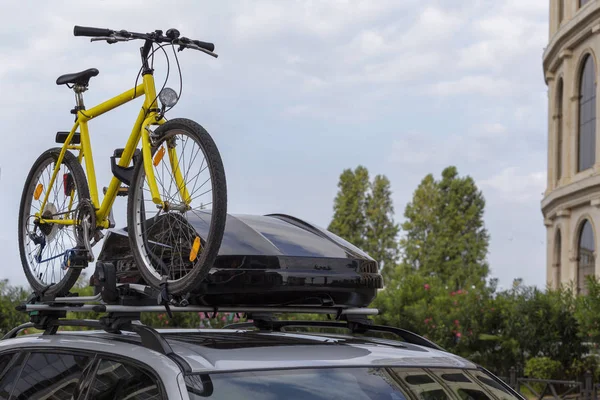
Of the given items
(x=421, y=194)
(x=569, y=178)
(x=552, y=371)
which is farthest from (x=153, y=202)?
(x=421, y=194)

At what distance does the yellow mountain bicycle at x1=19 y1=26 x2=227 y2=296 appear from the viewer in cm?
443

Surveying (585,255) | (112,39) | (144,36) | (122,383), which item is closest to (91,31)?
(112,39)

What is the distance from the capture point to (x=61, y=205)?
6.02 m

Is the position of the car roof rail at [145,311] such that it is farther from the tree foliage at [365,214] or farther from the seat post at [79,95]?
the tree foliage at [365,214]

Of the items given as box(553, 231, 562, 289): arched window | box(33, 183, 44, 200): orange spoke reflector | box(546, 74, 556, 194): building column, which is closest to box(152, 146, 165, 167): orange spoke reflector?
box(33, 183, 44, 200): orange spoke reflector

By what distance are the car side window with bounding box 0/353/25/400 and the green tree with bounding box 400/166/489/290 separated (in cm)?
4726

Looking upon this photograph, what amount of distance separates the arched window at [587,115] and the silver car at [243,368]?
31244 millimetres

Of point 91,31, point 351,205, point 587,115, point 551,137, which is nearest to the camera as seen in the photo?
point 91,31

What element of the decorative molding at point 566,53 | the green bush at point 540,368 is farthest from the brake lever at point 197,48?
the decorative molding at point 566,53

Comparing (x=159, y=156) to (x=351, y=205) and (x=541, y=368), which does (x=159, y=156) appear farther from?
(x=351, y=205)

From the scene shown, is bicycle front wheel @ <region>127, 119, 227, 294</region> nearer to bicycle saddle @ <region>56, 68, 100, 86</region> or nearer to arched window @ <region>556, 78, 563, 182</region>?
bicycle saddle @ <region>56, 68, 100, 86</region>

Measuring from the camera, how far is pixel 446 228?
52438 millimetres

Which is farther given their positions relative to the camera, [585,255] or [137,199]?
[585,255]

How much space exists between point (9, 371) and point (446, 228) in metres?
48.5
